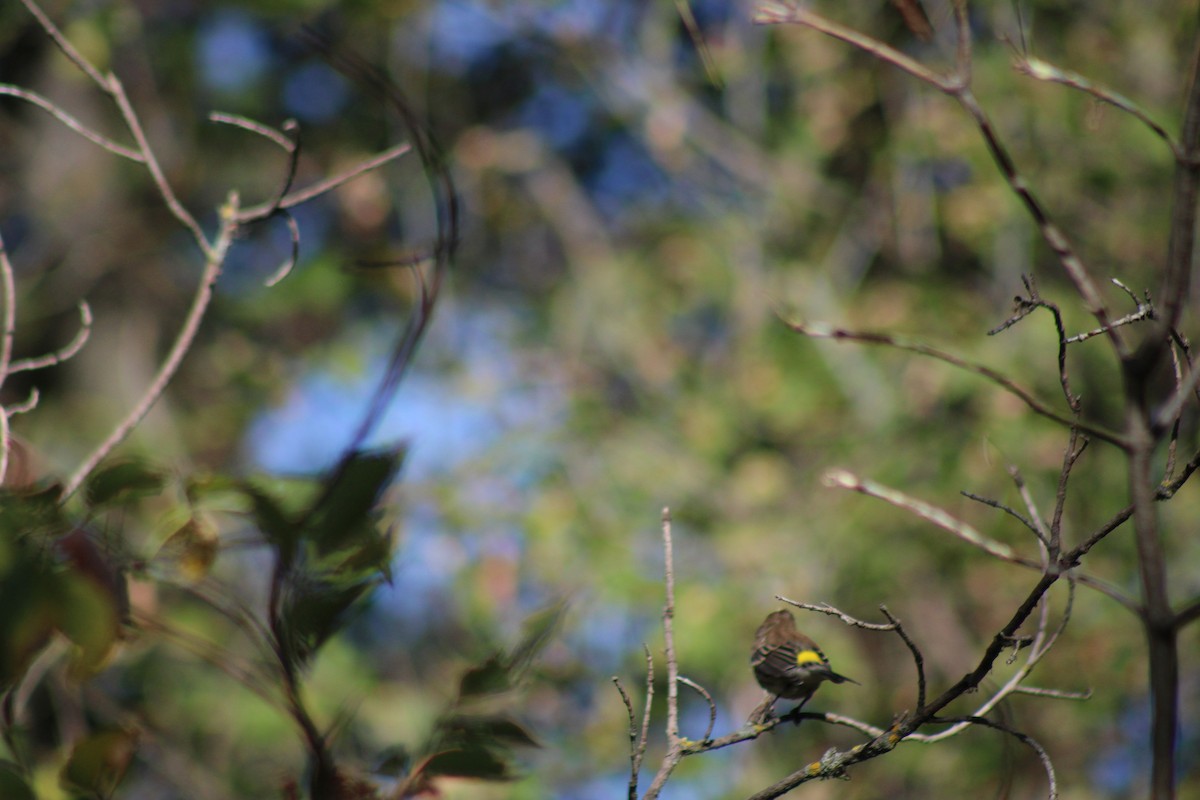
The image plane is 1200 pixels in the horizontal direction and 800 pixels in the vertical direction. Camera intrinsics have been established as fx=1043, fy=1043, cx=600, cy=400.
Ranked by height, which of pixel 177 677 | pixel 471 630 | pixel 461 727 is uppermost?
pixel 471 630

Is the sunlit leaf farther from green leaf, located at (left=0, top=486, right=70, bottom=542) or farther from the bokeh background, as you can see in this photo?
the bokeh background

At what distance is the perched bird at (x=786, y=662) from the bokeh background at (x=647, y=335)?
1.85 m

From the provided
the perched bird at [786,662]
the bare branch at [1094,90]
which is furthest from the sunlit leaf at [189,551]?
the bare branch at [1094,90]

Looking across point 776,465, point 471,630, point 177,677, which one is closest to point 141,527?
point 177,677

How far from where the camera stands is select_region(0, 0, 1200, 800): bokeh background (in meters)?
4.17

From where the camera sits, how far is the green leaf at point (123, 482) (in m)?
0.89

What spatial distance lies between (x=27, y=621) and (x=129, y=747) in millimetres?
210

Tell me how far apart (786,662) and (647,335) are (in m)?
4.37

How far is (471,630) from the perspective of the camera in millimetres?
4582

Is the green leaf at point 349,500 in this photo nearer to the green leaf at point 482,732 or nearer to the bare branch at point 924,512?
the green leaf at point 482,732

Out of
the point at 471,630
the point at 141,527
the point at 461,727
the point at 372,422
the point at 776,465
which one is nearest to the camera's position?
the point at 372,422

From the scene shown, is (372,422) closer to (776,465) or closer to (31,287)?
(776,465)

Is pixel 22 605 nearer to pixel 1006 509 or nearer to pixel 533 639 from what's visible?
pixel 533 639

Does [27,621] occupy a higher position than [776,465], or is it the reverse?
[776,465]
